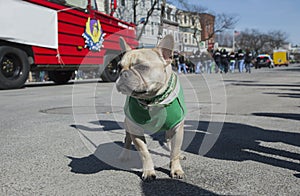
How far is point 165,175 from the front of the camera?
2.75 meters

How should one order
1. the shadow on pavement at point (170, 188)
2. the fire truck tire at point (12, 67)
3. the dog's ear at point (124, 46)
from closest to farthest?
1. the shadow on pavement at point (170, 188)
2. the dog's ear at point (124, 46)
3. the fire truck tire at point (12, 67)

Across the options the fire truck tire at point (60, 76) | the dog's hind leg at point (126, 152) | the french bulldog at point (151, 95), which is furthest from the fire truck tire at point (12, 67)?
the french bulldog at point (151, 95)

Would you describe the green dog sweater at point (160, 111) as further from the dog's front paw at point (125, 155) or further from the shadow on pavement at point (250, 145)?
the shadow on pavement at point (250, 145)

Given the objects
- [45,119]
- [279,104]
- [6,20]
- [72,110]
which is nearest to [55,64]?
[6,20]

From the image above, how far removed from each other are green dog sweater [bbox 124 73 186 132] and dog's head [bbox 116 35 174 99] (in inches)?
3.4

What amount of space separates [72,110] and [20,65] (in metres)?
5.00

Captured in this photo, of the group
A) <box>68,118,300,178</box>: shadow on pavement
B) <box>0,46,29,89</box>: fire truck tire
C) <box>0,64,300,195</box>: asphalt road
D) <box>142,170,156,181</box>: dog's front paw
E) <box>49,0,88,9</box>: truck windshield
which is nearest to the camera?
<box>0,64,300,195</box>: asphalt road

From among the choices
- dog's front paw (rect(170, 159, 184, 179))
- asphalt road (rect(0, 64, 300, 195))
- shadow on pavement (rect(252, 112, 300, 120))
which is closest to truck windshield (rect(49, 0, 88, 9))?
asphalt road (rect(0, 64, 300, 195))

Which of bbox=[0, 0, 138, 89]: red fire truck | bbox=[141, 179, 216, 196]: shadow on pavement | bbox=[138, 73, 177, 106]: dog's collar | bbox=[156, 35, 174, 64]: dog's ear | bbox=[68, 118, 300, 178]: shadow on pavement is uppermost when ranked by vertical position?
bbox=[0, 0, 138, 89]: red fire truck

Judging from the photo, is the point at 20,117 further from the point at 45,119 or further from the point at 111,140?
the point at 111,140

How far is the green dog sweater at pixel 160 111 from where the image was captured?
2.67m

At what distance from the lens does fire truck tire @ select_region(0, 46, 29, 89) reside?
10075mm

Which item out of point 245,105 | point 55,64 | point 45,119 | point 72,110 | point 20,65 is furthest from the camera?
point 55,64

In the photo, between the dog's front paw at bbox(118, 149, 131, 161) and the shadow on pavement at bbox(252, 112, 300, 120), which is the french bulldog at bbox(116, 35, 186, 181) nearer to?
the dog's front paw at bbox(118, 149, 131, 161)
